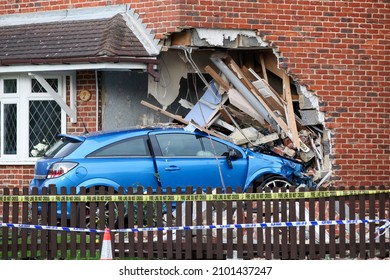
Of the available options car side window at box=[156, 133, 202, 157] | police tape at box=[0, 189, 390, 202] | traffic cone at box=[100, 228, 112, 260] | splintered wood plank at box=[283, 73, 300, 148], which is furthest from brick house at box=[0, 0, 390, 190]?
traffic cone at box=[100, 228, 112, 260]

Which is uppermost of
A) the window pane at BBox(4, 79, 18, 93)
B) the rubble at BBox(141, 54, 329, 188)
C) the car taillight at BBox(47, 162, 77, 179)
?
the window pane at BBox(4, 79, 18, 93)

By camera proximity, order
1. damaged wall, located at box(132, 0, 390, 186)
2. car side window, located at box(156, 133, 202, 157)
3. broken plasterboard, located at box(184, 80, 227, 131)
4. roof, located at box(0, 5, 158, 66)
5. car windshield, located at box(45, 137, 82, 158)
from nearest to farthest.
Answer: car windshield, located at box(45, 137, 82, 158), car side window, located at box(156, 133, 202, 157), roof, located at box(0, 5, 158, 66), damaged wall, located at box(132, 0, 390, 186), broken plasterboard, located at box(184, 80, 227, 131)

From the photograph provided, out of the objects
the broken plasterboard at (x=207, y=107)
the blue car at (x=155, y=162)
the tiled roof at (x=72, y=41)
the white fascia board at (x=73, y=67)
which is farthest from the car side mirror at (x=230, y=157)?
the tiled roof at (x=72, y=41)

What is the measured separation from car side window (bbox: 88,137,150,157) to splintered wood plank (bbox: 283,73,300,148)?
2.96m

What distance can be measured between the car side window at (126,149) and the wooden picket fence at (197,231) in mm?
2561

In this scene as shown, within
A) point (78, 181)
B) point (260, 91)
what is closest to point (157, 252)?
point (78, 181)

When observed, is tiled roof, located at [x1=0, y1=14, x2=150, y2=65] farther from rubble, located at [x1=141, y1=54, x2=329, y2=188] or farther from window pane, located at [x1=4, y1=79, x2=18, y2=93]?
rubble, located at [x1=141, y1=54, x2=329, y2=188]

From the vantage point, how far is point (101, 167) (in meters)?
17.8

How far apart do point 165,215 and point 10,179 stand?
6.15 meters

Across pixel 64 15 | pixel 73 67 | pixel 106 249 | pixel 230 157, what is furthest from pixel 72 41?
pixel 106 249

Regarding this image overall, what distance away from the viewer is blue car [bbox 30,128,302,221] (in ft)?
58.1

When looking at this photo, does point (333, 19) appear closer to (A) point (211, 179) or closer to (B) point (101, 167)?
(A) point (211, 179)

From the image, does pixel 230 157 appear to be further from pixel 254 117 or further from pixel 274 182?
pixel 254 117

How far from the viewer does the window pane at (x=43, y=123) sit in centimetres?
2139
